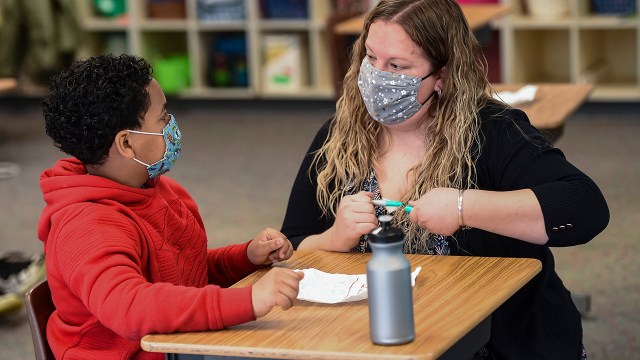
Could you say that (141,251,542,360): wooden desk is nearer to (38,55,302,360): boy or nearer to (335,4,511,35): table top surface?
(38,55,302,360): boy

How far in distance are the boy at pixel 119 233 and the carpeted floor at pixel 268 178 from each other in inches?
72.0

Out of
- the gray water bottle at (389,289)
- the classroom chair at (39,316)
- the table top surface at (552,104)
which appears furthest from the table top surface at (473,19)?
the gray water bottle at (389,289)

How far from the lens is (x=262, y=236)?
2.22m

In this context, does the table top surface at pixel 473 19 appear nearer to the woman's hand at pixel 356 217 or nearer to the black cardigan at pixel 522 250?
the black cardigan at pixel 522 250

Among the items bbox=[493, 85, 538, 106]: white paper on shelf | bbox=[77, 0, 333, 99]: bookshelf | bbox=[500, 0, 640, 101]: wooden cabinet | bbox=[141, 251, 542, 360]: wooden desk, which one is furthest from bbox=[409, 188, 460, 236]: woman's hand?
bbox=[77, 0, 333, 99]: bookshelf

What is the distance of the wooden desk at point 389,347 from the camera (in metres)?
1.66

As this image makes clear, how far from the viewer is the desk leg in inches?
70.3

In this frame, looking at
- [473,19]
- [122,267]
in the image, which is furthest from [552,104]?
[122,267]

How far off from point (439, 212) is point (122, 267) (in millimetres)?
589

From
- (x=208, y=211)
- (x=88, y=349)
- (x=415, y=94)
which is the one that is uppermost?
(x=415, y=94)

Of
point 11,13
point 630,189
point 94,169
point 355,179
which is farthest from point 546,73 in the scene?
point 94,169

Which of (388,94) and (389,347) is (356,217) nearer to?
(388,94)

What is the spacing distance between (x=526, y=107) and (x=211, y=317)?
2.12 meters

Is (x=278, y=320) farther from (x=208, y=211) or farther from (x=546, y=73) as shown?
(x=546, y=73)
